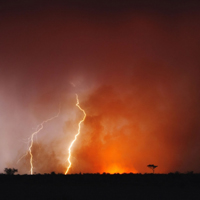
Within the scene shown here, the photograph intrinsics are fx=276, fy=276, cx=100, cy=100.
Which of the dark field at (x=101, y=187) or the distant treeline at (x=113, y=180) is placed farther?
the distant treeline at (x=113, y=180)

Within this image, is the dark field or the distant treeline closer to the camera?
the dark field

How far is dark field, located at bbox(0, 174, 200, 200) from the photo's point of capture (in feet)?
39.0

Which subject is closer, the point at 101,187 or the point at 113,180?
the point at 101,187

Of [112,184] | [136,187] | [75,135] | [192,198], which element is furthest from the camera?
[75,135]

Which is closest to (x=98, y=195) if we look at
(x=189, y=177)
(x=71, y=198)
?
(x=71, y=198)

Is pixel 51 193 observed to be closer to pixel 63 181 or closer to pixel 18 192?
pixel 18 192

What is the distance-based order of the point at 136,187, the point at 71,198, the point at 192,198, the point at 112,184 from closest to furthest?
the point at 71,198
the point at 192,198
the point at 136,187
the point at 112,184

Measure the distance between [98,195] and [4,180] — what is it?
24.7ft

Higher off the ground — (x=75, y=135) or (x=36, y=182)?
(x=75, y=135)

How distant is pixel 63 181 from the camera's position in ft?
52.9

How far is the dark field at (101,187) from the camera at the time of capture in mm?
11891

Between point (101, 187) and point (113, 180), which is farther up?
point (113, 180)

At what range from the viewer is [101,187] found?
46.9ft

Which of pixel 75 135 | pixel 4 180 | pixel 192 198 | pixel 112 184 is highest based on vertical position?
pixel 75 135
